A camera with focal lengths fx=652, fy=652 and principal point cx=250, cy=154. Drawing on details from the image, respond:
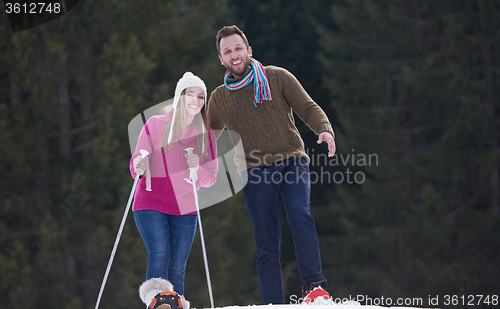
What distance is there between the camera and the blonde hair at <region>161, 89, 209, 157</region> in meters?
3.64

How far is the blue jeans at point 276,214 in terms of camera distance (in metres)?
3.43

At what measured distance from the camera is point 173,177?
3.63 metres

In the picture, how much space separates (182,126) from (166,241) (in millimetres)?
655

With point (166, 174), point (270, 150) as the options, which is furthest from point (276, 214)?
point (166, 174)

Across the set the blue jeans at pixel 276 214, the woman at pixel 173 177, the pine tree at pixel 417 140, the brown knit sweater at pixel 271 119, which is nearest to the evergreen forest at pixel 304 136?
the pine tree at pixel 417 140

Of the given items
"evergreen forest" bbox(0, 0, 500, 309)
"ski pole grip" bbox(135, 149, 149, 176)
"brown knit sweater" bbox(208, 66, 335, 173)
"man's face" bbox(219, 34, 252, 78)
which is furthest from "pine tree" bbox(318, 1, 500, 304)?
"ski pole grip" bbox(135, 149, 149, 176)

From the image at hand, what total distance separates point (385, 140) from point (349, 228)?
2.15 metres

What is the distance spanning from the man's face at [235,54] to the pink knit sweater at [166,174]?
0.39m

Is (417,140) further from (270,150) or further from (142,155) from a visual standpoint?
(142,155)

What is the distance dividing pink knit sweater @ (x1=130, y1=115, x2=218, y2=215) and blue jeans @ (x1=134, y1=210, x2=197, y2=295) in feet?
0.15

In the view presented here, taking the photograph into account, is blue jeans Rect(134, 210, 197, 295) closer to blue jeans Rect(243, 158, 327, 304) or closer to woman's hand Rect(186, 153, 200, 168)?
woman's hand Rect(186, 153, 200, 168)

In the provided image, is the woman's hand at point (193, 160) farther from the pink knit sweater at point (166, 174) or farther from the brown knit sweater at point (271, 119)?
the brown knit sweater at point (271, 119)

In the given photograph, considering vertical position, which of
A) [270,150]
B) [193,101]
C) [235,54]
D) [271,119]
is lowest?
[270,150]

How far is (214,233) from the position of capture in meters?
12.9
